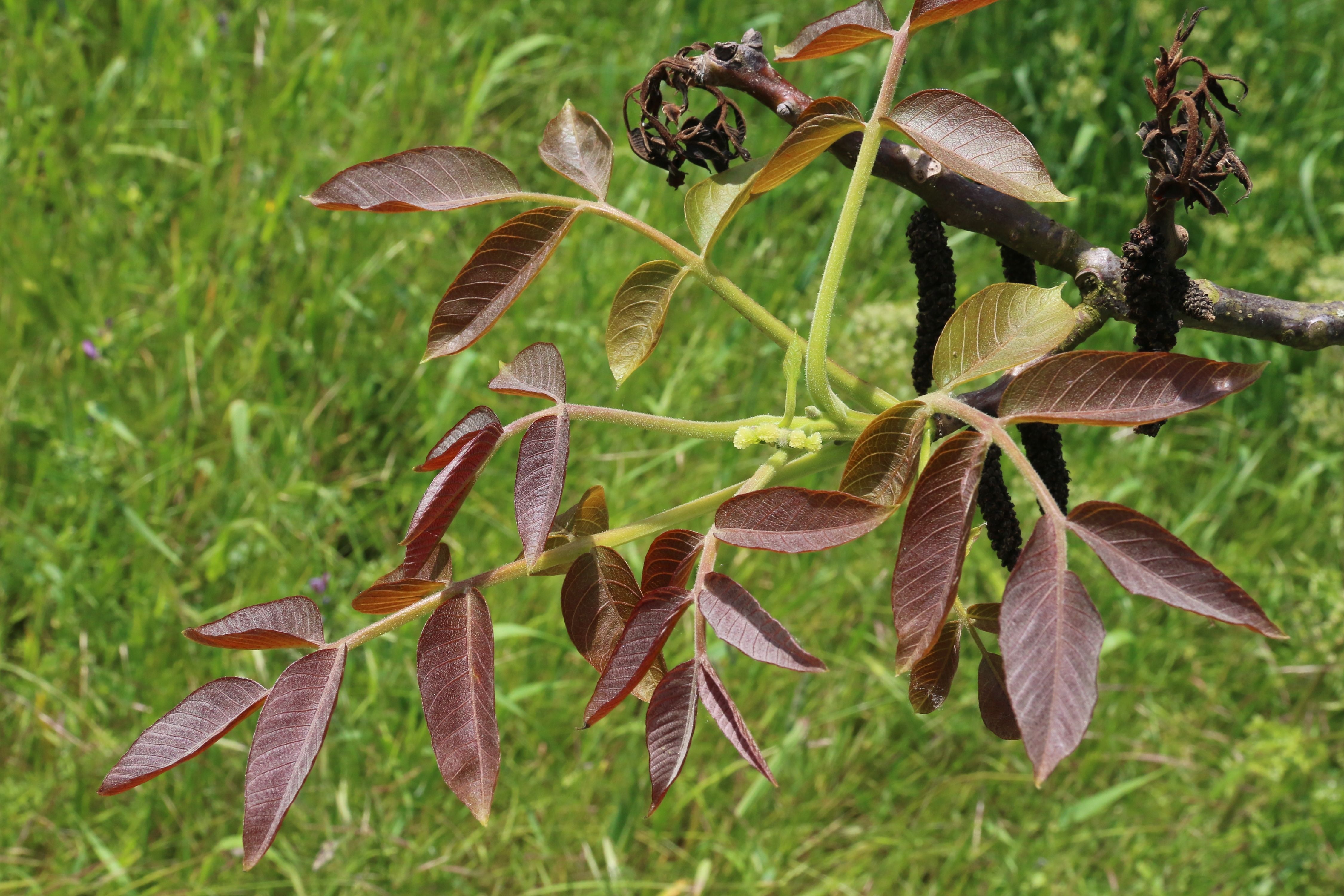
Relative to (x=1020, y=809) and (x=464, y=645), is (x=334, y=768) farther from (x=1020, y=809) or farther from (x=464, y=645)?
(x=464, y=645)

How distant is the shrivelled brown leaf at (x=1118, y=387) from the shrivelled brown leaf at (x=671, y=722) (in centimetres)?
22

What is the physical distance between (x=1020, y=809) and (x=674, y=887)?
0.85 metres

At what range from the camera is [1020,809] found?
2.39m

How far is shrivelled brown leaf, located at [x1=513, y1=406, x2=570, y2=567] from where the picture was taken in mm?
570

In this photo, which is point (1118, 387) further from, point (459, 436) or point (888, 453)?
point (459, 436)

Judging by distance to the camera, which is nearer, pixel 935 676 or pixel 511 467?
pixel 935 676

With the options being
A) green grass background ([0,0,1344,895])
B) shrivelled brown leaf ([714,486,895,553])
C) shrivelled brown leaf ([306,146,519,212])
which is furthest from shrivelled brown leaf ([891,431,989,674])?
green grass background ([0,0,1344,895])

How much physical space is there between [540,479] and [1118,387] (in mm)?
315

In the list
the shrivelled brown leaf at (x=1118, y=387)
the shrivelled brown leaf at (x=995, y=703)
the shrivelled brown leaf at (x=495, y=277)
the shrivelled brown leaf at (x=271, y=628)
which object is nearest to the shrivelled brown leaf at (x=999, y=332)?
the shrivelled brown leaf at (x=1118, y=387)

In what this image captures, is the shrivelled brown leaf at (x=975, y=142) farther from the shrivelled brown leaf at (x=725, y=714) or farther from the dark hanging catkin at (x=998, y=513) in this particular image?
the shrivelled brown leaf at (x=725, y=714)

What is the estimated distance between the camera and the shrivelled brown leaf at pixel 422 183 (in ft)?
2.15

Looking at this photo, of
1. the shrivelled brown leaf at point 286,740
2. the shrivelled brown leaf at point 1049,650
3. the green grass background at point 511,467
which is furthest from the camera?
the green grass background at point 511,467

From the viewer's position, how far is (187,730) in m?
0.59

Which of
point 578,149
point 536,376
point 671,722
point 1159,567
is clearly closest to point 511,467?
point 578,149
